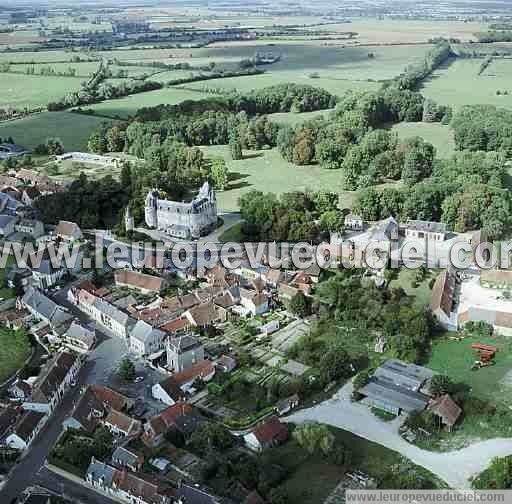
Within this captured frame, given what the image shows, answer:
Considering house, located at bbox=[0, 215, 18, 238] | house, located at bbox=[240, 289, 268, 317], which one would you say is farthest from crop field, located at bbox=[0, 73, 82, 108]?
house, located at bbox=[240, 289, 268, 317]

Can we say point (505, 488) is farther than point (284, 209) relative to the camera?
No

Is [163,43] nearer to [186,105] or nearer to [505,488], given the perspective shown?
[186,105]

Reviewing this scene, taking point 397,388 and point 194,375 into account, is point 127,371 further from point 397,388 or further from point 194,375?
point 397,388

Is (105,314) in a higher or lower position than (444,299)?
lower

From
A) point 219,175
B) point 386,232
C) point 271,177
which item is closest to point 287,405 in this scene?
point 386,232

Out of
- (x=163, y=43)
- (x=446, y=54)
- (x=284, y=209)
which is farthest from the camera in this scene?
(x=163, y=43)

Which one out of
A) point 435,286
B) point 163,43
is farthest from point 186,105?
point 163,43

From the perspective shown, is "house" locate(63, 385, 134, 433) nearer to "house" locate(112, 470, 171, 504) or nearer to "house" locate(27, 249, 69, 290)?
"house" locate(112, 470, 171, 504)
